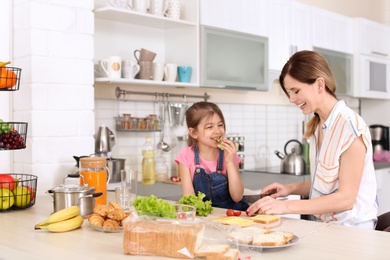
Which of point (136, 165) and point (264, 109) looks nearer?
point (136, 165)

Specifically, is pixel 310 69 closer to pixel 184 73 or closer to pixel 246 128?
pixel 184 73

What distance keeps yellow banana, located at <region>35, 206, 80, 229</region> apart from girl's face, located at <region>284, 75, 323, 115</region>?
968 mm

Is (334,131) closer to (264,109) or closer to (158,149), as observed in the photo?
(158,149)

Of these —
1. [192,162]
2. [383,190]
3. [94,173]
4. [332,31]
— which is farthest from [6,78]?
[383,190]

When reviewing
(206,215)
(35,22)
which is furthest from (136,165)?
(206,215)

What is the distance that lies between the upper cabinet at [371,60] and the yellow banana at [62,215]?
362 centimetres

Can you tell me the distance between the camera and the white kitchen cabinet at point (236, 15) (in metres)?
3.55

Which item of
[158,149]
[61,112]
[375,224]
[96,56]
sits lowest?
[375,224]

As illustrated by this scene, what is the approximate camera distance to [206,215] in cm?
199

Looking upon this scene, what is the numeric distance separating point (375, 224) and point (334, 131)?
437 mm

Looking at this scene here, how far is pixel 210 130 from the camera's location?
2.57 m

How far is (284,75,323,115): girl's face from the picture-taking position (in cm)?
214

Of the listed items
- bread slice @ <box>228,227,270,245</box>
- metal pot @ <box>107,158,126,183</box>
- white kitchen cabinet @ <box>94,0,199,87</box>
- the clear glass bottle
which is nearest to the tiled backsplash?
the clear glass bottle

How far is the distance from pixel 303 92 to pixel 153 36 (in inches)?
69.0
